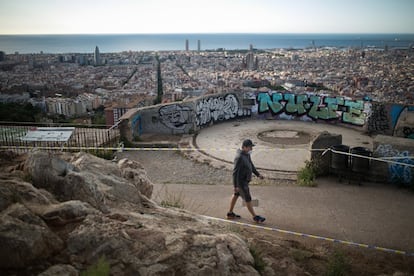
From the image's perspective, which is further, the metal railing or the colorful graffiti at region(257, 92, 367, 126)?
the colorful graffiti at region(257, 92, 367, 126)

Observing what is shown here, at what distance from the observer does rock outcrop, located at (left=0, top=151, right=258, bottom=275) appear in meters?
3.45

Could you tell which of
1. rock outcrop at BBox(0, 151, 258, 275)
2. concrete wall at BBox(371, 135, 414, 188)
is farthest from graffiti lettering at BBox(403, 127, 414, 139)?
rock outcrop at BBox(0, 151, 258, 275)

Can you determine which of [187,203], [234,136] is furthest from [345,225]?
[234,136]

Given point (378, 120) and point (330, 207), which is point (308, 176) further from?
point (378, 120)

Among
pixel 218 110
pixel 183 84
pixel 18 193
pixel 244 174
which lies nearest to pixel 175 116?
pixel 218 110

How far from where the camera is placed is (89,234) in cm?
380

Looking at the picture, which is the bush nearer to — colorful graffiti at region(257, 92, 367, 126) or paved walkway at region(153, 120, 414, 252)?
paved walkway at region(153, 120, 414, 252)

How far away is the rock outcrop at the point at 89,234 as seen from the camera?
3445mm

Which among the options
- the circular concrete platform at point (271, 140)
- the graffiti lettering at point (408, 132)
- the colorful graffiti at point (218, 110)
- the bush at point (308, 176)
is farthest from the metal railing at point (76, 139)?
the graffiti lettering at point (408, 132)

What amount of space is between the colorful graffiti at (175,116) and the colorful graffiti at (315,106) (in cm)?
473

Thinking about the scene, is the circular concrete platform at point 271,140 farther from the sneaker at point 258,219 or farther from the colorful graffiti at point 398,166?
the sneaker at point 258,219

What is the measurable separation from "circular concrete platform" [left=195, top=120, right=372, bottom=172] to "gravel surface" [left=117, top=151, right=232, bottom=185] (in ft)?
3.52

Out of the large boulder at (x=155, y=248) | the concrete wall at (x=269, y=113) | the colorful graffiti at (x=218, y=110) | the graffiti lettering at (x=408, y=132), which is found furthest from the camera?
the colorful graffiti at (x=218, y=110)

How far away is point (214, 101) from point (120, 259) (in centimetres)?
1504
